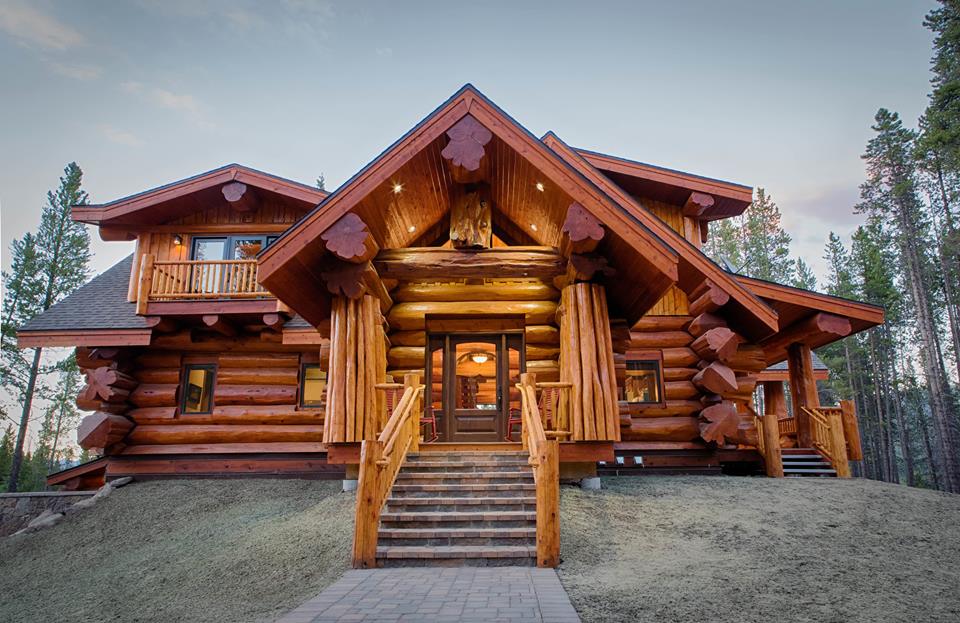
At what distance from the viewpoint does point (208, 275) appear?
13523 millimetres

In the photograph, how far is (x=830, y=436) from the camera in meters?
11.9

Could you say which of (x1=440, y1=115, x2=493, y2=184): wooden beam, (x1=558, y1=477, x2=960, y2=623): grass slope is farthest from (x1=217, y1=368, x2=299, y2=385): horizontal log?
(x1=558, y1=477, x2=960, y2=623): grass slope

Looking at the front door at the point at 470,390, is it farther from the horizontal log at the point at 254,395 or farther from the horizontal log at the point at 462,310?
the horizontal log at the point at 254,395

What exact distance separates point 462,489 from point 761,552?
3.86 meters

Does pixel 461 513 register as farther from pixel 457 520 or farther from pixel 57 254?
pixel 57 254

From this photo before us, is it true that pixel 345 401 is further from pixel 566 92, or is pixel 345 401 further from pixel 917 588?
pixel 566 92

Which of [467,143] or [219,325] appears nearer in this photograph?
[467,143]

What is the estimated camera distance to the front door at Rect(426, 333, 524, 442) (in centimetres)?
1137

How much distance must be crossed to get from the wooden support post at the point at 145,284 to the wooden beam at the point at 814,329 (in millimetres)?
16302

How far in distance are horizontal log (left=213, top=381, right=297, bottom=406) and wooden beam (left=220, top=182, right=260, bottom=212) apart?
496cm

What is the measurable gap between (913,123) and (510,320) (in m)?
26.9

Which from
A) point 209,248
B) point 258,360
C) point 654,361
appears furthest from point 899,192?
point 209,248

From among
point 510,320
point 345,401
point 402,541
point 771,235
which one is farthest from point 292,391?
point 771,235

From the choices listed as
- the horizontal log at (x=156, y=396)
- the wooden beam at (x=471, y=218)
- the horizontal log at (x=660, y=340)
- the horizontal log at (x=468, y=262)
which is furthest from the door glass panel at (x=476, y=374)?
the horizontal log at (x=156, y=396)
